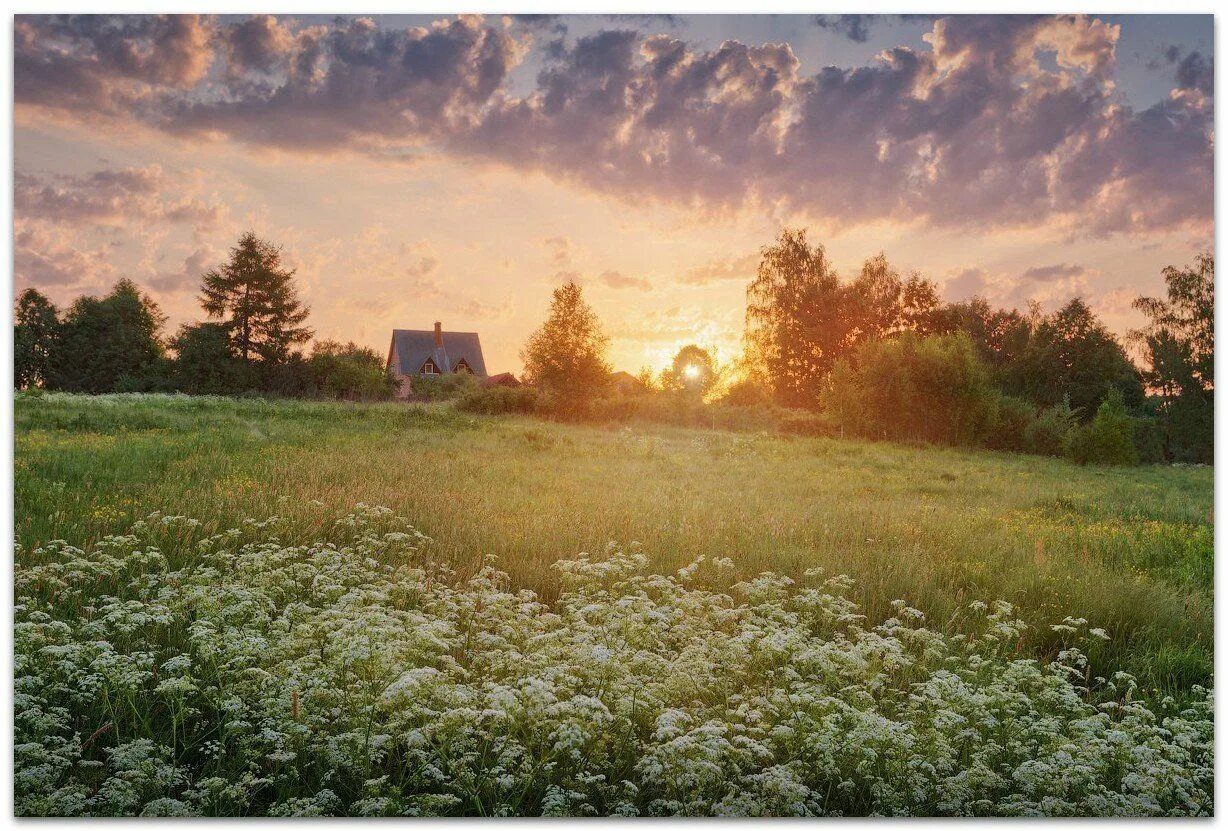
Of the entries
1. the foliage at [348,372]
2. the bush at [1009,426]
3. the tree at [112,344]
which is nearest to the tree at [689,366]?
the foliage at [348,372]

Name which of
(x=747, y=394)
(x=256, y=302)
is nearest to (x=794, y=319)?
(x=747, y=394)

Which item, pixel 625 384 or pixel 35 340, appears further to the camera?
pixel 625 384

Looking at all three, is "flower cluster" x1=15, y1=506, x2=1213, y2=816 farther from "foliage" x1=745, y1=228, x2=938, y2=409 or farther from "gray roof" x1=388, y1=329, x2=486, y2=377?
"foliage" x1=745, y1=228, x2=938, y2=409

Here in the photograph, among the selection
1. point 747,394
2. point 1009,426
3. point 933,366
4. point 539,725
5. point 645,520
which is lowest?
point 539,725

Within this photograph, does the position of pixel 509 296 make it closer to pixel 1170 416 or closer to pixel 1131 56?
pixel 1131 56

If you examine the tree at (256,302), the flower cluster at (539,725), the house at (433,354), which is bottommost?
the flower cluster at (539,725)

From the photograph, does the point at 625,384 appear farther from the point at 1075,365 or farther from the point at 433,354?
the point at 1075,365

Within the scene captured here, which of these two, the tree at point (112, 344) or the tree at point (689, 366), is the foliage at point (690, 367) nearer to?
the tree at point (689, 366)
